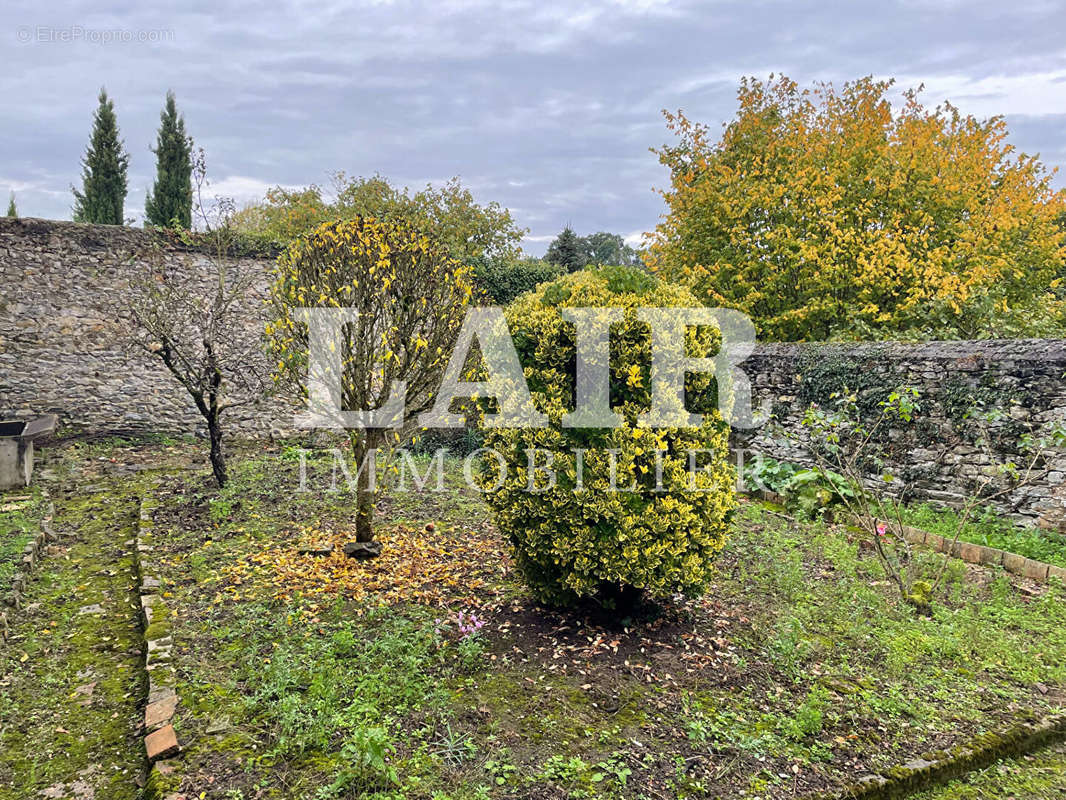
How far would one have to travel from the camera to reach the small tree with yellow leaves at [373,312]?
471 centimetres

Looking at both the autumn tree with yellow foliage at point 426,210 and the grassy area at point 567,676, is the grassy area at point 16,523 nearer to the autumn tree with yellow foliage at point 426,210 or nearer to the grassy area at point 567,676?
the grassy area at point 567,676

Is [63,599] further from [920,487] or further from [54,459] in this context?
[920,487]

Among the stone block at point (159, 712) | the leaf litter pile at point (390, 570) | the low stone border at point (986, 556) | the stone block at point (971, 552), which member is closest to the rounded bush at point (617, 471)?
the leaf litter pile at point (390, 570)

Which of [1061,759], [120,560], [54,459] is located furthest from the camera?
[54,459]

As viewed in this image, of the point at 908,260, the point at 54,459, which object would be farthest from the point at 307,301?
the point at 908,260

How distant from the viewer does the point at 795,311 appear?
34.3 ft

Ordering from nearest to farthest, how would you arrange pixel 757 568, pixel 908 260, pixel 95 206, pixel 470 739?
pixel 470 739, pixel 757 568, pixel 908 260, pixel 95 206

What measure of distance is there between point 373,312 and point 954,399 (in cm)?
576

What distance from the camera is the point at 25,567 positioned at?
4.89 m

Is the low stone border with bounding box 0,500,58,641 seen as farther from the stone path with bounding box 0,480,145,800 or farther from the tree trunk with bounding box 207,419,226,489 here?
the tree trunk with bounding box 207,419,226,489

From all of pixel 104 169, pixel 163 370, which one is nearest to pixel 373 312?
pixel 163 370

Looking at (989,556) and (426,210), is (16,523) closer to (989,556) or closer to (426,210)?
(989,556)

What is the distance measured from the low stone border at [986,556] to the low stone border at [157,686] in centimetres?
502

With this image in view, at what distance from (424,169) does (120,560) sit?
13762mm
